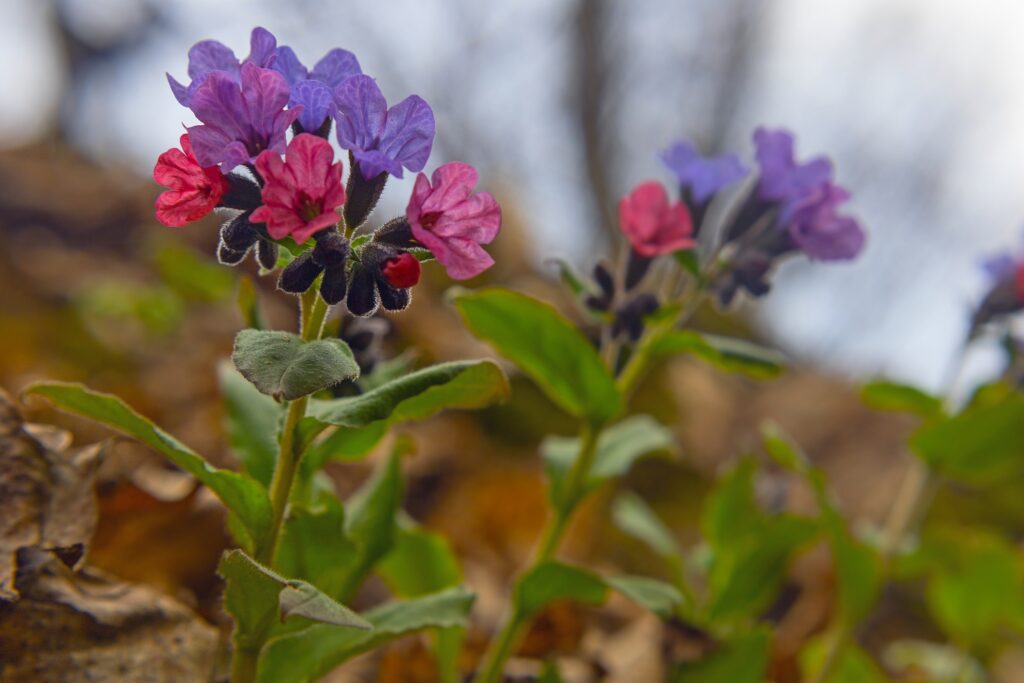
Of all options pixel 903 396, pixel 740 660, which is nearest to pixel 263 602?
pixel 740 660

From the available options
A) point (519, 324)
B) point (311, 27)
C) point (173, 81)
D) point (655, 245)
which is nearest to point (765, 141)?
point (655, 245)

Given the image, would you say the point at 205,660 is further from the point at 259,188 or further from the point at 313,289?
the point at 259,188

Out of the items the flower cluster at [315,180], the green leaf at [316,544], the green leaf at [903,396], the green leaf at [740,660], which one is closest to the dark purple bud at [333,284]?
the flower cluster at [315,180]

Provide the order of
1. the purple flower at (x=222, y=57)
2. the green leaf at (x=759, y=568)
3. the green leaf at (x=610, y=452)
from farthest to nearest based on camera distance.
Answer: the green leaf at (x=759, y=568) < the green leaf at (x=610, y=452) < the purple flower at (x=222, y=57)

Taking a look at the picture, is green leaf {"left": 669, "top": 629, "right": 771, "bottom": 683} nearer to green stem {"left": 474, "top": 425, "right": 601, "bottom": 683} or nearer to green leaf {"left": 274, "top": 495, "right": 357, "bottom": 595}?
green stem {"left": 474, "top": 425, "right": 601, "bottom": 683}

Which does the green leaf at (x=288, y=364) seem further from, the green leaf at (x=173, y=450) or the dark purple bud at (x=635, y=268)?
the dark purple bud at (x=635, y=268)

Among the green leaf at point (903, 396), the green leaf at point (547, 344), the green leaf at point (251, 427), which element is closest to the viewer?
the green leaf at point (251, 427)
